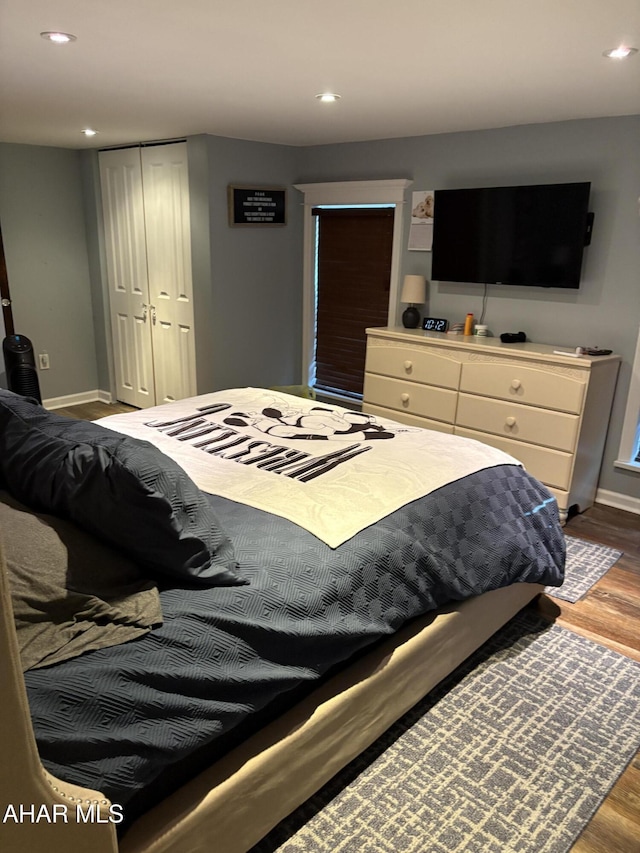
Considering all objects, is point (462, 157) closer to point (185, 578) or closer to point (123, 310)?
point (123, 310)

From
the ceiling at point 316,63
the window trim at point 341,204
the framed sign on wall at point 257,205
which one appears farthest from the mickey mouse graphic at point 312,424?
the framed sign on wall at point 257,205

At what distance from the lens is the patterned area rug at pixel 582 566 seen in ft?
9.66

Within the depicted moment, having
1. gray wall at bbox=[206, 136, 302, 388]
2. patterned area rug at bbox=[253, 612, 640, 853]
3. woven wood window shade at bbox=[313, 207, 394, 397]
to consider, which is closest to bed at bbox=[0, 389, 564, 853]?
patterned area rug at bbox=[253, 612, 640, 853]

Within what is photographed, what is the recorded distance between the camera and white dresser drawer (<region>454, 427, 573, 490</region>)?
3555 mm

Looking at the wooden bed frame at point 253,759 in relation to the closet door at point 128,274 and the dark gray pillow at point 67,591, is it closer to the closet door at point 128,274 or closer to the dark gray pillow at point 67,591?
the dark gray pillow at point 67,591

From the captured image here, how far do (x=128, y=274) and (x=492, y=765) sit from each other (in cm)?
469

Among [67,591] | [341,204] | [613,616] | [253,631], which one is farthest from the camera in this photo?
[341,204]

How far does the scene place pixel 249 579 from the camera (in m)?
1.58

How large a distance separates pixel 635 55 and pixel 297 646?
7.93 feet

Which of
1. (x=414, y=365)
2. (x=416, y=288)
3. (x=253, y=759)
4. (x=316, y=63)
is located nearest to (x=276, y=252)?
(x=416, y=288)

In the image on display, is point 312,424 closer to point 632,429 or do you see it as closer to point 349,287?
point 632,429

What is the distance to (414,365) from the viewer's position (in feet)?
13.7

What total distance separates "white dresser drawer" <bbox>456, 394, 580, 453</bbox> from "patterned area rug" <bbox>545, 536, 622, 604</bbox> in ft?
1.74

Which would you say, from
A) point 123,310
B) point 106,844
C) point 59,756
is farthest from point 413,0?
point 123,310
